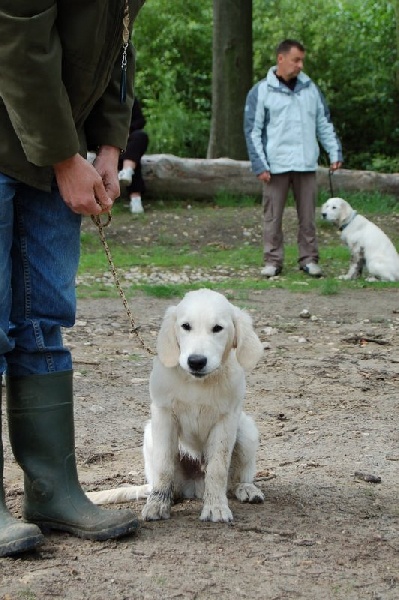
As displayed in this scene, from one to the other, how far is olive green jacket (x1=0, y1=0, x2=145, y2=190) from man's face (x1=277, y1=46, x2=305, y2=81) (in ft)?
26.3

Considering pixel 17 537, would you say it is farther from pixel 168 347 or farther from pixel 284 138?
pixel 284 138

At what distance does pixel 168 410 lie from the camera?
13.1ft

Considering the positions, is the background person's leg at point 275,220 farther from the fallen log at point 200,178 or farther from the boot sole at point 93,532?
the boot sole at point 93,532

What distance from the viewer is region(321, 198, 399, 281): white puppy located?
1166 centimetres

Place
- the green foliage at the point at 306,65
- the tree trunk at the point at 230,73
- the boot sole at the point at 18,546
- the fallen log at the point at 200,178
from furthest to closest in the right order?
1. the green foliage at the point at 306,65
2. the tree trunk at the point at 230,73
3. the fallen log at the point at 200,178
4. the boot sole at the point at 18,546

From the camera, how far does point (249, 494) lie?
13.6 ft

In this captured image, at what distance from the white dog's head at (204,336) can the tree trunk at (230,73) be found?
13852 millimetres

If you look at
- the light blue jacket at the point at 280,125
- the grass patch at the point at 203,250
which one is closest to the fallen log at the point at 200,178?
the grass patch at the point at 203,250

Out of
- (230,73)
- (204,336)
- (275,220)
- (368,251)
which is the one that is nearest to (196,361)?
(204,336)

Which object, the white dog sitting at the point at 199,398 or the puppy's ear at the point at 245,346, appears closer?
the white dog sitting at the point at 199,398

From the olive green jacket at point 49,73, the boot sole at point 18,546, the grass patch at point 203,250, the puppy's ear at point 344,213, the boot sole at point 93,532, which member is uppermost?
the olive green jacket at point 49,73

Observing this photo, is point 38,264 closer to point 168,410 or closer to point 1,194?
point 1,194

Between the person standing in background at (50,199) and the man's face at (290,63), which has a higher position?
the man's face at (290,63)

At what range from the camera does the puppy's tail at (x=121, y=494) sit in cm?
403
